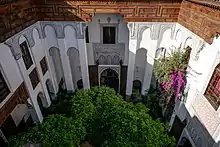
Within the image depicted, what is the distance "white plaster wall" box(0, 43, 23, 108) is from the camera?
19.2ft

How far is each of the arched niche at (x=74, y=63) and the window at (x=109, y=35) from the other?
5.45ft

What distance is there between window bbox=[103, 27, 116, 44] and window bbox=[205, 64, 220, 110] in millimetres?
5247

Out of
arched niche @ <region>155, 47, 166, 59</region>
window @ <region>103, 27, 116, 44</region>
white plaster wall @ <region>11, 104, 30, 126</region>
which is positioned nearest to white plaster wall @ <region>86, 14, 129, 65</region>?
window @ <region>103, 27, 116, 44</region>

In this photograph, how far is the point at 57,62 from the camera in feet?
33.1

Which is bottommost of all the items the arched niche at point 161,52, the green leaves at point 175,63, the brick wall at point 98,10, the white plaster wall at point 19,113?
the white plaster wall at point 19,113

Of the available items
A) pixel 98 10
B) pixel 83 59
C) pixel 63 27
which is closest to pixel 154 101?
pixel 83 59

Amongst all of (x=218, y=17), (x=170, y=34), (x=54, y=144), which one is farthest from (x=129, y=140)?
(x=170, y=34)

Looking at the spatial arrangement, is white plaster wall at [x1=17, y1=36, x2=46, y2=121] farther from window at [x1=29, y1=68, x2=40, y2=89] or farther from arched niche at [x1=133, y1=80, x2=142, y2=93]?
arched niche at [x1=133, y1=80, x2=142, y2=93]

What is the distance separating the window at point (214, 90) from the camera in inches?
224

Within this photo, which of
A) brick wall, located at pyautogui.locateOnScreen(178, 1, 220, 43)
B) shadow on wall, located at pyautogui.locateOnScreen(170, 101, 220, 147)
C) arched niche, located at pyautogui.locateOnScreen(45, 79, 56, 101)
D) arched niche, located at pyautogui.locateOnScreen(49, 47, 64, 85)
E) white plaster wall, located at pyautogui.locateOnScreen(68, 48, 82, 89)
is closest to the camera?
brick wall, located at pyautogui.locateOnScreen(178, 1, 220, 43)

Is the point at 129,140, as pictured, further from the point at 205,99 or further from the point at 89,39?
the point at 89,39

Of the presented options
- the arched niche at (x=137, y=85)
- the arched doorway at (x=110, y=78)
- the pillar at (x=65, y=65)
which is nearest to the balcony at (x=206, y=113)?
the arched niche at (x=137, y=85)

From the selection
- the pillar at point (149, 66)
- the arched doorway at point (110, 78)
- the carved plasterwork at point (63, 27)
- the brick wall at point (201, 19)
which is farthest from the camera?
the arched doorway at point (110, 78)

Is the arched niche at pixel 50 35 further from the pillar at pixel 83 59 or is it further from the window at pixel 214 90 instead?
the window at pixel 214 90
